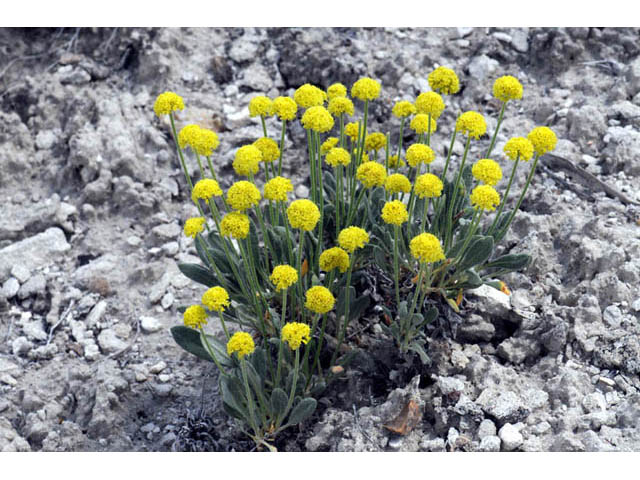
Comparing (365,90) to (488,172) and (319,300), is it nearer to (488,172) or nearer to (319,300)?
(488,172)

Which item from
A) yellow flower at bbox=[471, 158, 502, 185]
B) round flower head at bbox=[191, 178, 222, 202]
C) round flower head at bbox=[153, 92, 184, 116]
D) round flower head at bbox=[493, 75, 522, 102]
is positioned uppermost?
round flower head at bbox=[493, 75, 522, 102]

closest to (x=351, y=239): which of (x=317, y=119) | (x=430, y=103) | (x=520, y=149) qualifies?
(x=317, y=119)

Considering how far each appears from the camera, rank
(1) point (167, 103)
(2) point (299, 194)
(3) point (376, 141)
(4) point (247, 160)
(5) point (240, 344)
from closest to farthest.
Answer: (5) point (240, 344) → (4) point (247, 160) → (1) point (167, 103) → (3) point (376, 141) → (2) point (299, 194)

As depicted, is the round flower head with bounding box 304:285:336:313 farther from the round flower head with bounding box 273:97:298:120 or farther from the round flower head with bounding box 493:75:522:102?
the round flower head with bounding box 493:75:522:102

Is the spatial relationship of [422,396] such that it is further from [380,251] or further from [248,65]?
[248,65]

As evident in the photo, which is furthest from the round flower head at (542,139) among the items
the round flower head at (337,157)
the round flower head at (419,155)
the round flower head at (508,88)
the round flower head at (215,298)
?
the round flower head at (215,298)

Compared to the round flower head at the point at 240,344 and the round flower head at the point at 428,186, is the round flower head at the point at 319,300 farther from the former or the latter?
the round flower head at the point at 428,186

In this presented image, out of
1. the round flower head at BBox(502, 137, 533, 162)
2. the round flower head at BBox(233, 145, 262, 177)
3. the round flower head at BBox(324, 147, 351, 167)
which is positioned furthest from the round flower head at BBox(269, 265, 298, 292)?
the round flower head at BBox(502, 137, 533, 162)
